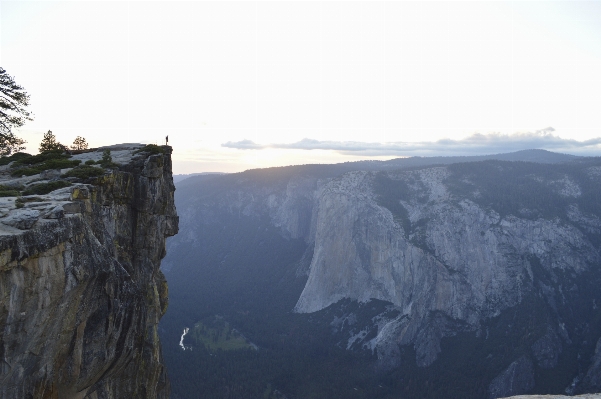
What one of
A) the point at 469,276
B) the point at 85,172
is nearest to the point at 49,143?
the point at 85,172

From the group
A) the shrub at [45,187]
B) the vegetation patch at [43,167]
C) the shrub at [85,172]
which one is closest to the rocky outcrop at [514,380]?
the shrub at [85,172]

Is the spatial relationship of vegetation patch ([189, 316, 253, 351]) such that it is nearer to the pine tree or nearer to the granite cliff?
the granite cliff

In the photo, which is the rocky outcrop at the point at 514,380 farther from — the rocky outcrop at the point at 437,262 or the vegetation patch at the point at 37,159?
the vegetation patch at the point at 37,159

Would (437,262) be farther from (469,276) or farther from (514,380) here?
(514,380)

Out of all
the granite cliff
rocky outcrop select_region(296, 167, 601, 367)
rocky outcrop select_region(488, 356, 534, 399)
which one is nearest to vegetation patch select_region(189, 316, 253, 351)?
the granite cliff

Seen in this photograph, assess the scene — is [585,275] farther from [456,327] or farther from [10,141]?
[10,141]
